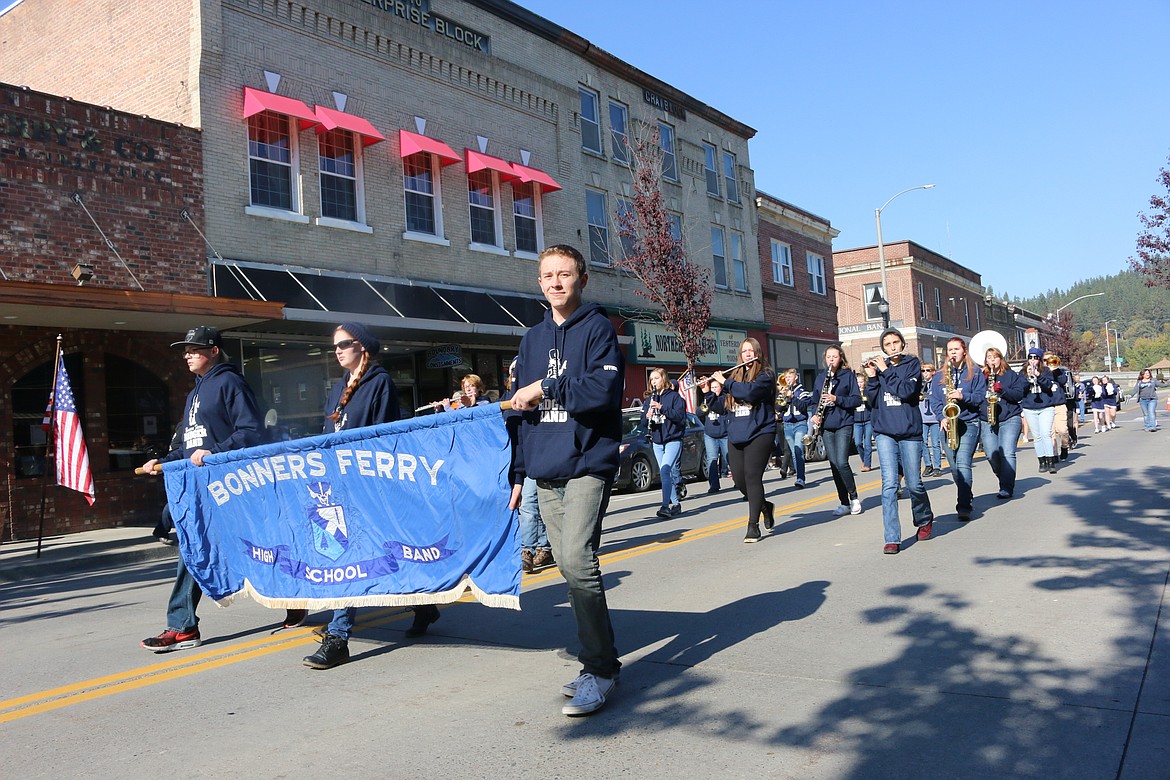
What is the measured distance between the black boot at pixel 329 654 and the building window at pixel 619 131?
2367 centimetres

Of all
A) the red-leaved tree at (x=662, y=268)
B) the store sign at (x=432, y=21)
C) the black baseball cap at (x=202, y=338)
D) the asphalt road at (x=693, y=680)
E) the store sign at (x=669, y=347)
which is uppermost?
the store sign at (x=432, y=21)

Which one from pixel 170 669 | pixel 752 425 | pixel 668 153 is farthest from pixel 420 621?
pixel 668 153

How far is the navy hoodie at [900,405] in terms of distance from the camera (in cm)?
873

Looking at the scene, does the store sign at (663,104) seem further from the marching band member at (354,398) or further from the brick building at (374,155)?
the marching band member at (354,398)

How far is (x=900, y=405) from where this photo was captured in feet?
28.8

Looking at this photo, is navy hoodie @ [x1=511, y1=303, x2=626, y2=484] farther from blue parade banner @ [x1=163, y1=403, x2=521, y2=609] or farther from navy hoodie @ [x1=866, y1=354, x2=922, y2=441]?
navy hoodie @ [x1=866, y1=354, x2=922, y2=441]

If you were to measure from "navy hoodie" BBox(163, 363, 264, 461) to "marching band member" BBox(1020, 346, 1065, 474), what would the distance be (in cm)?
1256

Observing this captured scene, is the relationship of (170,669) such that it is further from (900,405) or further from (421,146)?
(421,146)

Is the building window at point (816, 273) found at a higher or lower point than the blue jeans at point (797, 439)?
higher

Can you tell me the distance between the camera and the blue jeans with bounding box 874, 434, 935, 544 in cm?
822

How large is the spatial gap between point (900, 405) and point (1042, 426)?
24.9 ft

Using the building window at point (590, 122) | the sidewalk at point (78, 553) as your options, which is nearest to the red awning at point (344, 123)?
the sidewalk at point (78, 553)

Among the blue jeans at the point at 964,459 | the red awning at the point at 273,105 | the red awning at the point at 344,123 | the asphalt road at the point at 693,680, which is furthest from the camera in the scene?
the red awning at the point at 344,123

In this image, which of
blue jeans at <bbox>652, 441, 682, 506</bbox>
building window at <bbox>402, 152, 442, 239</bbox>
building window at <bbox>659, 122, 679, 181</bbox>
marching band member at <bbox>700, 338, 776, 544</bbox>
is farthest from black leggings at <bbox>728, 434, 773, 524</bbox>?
building window at <bbox>659, 122, 679, 181</bbox>
